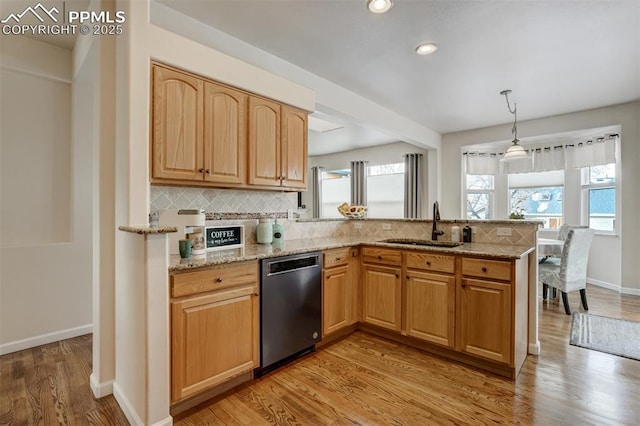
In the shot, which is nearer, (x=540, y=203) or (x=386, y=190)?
(x=540, y=203)

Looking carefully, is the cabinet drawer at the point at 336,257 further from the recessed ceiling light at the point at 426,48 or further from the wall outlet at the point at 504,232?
the recessed ceiling light at the point at 426,48

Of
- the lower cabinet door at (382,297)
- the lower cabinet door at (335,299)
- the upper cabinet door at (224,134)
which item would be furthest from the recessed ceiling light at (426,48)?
the lower cabinet door at (335,299)

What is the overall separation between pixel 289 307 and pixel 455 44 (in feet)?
8.96

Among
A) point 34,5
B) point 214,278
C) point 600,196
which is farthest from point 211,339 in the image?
point 600,196

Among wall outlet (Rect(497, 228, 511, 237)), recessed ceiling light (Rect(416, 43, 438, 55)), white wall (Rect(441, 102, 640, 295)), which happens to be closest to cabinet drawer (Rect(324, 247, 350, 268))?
wall outlet (Rect(497, 228, 511, 237))

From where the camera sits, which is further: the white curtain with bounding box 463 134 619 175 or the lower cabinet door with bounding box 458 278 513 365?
the white curtain with bounding box 463 134 619 175

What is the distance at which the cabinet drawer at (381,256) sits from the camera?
2.83 meters

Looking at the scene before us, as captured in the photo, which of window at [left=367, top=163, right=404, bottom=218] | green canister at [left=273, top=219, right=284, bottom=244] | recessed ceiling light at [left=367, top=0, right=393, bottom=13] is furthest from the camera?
window at [left=367, top=163, right=404, bottom=218]

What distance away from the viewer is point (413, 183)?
637 cm

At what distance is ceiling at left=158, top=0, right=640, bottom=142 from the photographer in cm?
234

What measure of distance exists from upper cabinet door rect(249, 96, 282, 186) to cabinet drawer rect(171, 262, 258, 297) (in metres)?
0.82

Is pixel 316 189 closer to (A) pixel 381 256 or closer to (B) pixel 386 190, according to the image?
(B) pixel 386 190

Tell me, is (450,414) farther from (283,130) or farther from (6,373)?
(6,373)

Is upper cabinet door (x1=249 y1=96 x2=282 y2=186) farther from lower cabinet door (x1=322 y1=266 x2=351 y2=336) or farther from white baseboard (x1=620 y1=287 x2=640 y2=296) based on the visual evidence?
white baseboard (x1=620 y1=287 x2=640 y2=296)
